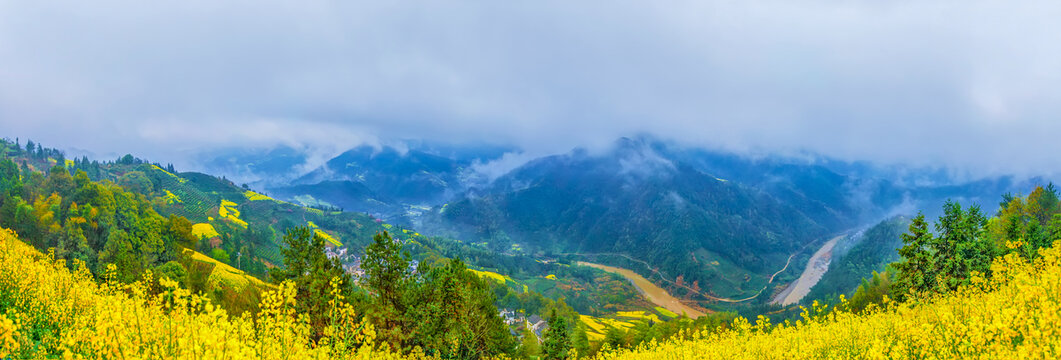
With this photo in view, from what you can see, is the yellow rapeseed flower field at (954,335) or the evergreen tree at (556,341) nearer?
the yellow rapeseed flower field at (954,335)

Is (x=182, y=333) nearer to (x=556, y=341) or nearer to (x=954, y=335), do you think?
(x=954, y=335)

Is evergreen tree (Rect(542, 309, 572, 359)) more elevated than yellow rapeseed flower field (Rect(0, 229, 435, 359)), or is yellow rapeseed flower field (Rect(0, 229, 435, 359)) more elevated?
yellow rapeseed flower field (Rect(0, 229, 435, 359))

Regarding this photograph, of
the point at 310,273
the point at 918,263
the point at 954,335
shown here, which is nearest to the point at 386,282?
the point at 310,273

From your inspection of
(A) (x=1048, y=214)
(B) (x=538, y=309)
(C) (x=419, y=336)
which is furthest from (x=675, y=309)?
(C) (x=419, y=336)

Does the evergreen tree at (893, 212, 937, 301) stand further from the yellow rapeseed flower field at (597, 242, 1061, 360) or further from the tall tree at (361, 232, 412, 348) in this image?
the tall tree at (361, 232, 412, 348)

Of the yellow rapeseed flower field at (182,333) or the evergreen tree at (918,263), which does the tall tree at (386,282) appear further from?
the evergreen tree at (918,263)

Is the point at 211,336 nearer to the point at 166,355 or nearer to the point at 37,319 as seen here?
the point at 166,355

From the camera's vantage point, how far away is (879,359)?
23.3 feet

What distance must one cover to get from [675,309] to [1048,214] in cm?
14683

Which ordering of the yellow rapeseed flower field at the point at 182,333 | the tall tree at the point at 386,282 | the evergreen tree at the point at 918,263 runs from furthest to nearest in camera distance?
the evergreen tree at the point at 918,263 → the tall tree at the point at 386,282 → the yellow rapeseed flower field at the point at 182,333

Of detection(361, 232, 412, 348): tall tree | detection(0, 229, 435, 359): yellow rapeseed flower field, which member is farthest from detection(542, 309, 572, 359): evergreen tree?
detection(0, 229, 435, 359): yellow rapeseed flower field

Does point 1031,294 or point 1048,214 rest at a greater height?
point 1048,214

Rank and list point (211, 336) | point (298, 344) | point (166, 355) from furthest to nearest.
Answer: point (298, 344) < point (166, 355) < point (211, 336)

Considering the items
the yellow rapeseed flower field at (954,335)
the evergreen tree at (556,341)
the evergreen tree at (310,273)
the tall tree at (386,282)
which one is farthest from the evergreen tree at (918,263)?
the evergreen tree at (310,273)
